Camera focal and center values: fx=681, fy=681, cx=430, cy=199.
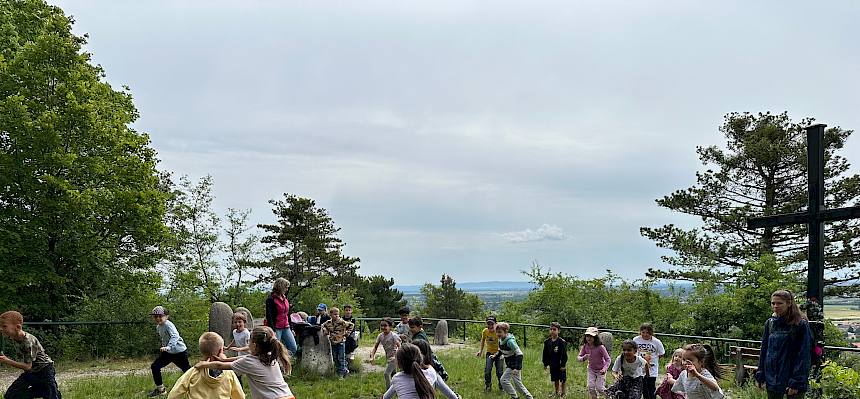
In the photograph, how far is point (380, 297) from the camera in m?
57.0

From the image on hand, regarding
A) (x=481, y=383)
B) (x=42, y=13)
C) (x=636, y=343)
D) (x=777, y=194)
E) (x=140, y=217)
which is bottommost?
(x=481, y=383)

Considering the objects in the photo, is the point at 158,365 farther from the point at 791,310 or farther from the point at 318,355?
the point at 791,310

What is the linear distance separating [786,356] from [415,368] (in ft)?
13.2

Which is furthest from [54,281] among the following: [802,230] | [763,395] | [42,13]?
[802,230]

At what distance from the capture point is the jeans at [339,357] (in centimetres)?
1271

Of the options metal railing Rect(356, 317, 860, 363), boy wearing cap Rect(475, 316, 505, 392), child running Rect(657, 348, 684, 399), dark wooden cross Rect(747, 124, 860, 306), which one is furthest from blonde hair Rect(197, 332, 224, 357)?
metal railing Rect(356, 317, 860, 363)

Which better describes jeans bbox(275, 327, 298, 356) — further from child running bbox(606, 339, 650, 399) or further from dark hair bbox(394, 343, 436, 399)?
dark hair bbox(394, 343, 436, 399)

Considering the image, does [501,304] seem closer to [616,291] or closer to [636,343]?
[616,291]

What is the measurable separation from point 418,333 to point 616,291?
16575 mm

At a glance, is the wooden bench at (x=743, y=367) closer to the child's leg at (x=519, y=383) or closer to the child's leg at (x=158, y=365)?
the child's leg at (x=519, y=383)

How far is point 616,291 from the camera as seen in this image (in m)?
24.5

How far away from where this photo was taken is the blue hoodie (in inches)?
271

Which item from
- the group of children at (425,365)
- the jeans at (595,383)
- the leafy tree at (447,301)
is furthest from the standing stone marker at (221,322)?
the leafy tree at (447,301)

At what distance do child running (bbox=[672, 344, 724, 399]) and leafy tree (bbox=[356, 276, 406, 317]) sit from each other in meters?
46.8
